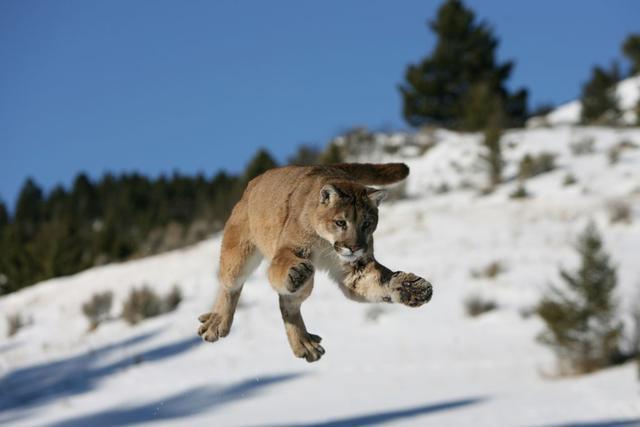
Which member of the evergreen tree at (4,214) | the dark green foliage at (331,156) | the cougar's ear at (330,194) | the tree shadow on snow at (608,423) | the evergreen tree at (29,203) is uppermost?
the evergreen tree at (29,203)

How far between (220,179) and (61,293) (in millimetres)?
17413

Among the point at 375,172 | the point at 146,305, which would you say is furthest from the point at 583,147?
the point at 375,172

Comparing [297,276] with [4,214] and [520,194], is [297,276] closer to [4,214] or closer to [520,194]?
[520,194]

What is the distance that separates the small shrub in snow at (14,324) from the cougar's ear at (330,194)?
99.2 ft

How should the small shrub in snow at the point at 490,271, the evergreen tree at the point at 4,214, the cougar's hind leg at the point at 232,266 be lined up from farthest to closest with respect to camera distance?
1. the evergreen tree at the point at 4,214
2. the small shrub in snow at the point at 490,271
3. the cougar's hind leg at the point at 232,266

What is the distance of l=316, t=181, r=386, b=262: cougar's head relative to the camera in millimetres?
6367

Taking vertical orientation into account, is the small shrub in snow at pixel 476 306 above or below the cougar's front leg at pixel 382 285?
above

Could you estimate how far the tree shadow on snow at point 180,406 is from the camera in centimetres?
2425

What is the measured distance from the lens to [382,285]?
6.46 metres

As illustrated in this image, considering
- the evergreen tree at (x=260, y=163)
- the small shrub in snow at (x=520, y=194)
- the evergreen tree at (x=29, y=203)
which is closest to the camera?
the evergreen tree at (x=260, y=163)

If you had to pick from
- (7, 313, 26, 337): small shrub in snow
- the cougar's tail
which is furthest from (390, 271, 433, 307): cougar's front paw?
(7, 313, 26, 337): small shrub in snow

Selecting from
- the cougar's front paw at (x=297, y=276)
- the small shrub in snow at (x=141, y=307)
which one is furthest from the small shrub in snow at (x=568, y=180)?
the cougar's front paw at (x=297, y=276)

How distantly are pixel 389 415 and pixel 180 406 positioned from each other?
606 centimetres

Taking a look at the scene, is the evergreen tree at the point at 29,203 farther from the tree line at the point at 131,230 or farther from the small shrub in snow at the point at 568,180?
the small shrub in snow at the point at 568,180
